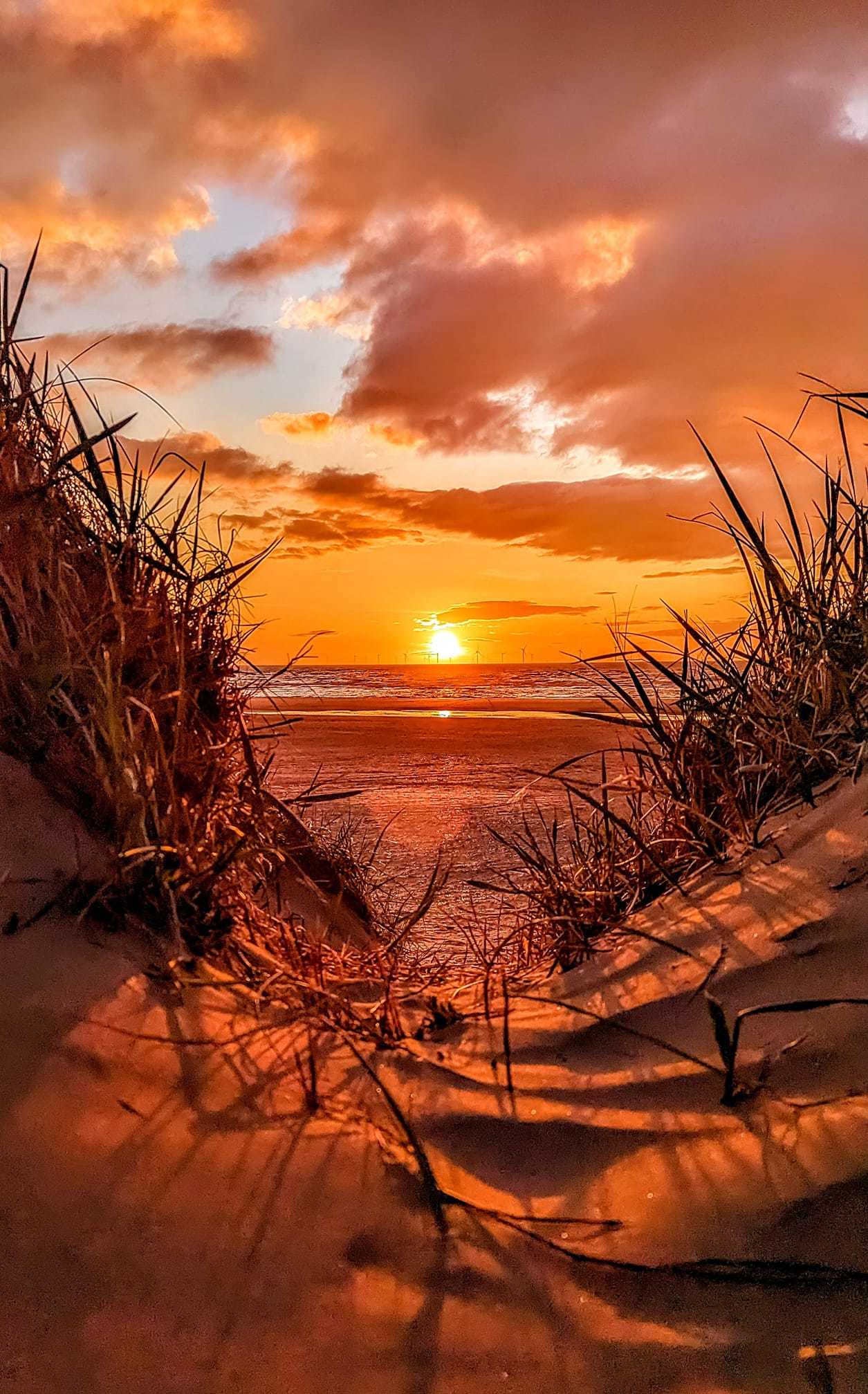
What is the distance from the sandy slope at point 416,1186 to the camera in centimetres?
101

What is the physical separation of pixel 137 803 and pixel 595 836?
118 cm

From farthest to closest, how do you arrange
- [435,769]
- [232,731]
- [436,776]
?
[435,769] < [436,776] < [232,731]

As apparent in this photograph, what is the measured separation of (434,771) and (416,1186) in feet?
20.4

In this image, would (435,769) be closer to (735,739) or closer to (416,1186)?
(735,739)

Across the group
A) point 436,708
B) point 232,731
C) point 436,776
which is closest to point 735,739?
point 232,731

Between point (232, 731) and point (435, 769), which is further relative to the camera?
point (435, 769)

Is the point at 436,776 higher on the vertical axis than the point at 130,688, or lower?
lower

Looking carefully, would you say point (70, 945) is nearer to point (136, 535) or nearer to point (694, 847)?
point (136, 535)

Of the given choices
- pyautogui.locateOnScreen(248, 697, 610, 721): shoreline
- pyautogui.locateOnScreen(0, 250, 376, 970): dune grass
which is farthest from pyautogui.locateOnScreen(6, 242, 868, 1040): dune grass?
pyautogui.locateOnScreen(248, 697, 610, 721): shoreline

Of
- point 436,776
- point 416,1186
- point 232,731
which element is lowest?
point 436,776

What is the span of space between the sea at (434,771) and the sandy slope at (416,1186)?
2.02ft

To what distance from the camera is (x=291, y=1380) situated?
3.22 ft

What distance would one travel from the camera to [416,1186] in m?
1.26

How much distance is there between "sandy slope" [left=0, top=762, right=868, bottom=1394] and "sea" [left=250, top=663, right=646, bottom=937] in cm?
61
